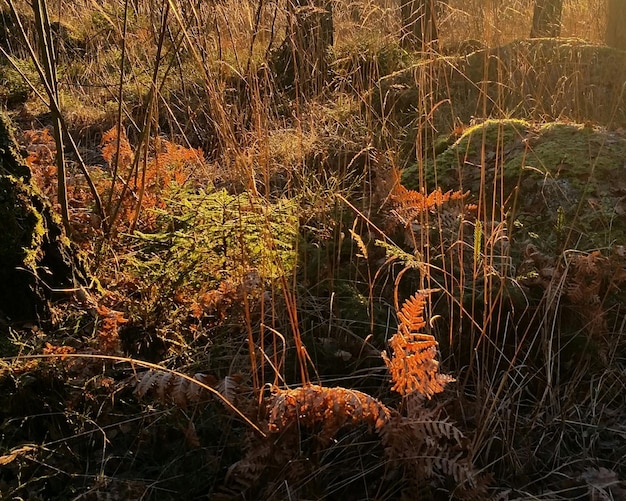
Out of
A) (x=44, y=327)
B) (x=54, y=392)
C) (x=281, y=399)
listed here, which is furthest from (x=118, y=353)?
(x=281, y=399)

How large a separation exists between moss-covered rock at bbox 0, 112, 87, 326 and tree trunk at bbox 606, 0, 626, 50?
439cm

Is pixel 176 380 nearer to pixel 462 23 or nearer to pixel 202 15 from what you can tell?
pixel 202 15

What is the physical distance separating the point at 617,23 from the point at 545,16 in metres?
1.28

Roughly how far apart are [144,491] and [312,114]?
9.32 ft

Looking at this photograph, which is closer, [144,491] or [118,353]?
[144,491]

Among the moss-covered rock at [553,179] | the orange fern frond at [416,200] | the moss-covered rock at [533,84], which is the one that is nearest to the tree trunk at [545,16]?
the moss-covered rock at [533,84]

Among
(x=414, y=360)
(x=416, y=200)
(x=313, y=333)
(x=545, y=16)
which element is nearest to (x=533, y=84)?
(x=545, y=16)

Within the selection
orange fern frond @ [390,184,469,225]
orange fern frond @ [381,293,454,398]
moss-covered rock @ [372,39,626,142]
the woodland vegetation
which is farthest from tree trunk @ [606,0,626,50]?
orange fern frond @ [381,293,454,398]

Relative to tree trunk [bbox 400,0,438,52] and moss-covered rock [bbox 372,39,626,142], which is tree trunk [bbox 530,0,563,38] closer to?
tree trunk [bbox 400,0,438,52]

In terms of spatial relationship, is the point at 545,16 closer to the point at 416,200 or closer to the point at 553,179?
the point at 553,179

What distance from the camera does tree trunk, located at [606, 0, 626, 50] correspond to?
473 centimetres

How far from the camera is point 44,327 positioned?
6.70 feet

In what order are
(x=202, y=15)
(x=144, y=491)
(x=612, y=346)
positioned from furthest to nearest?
1. (x=202, y=15)
2. (x=612, y=346)
3. (x=144, y=491)

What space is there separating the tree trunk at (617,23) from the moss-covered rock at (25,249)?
4390mm
